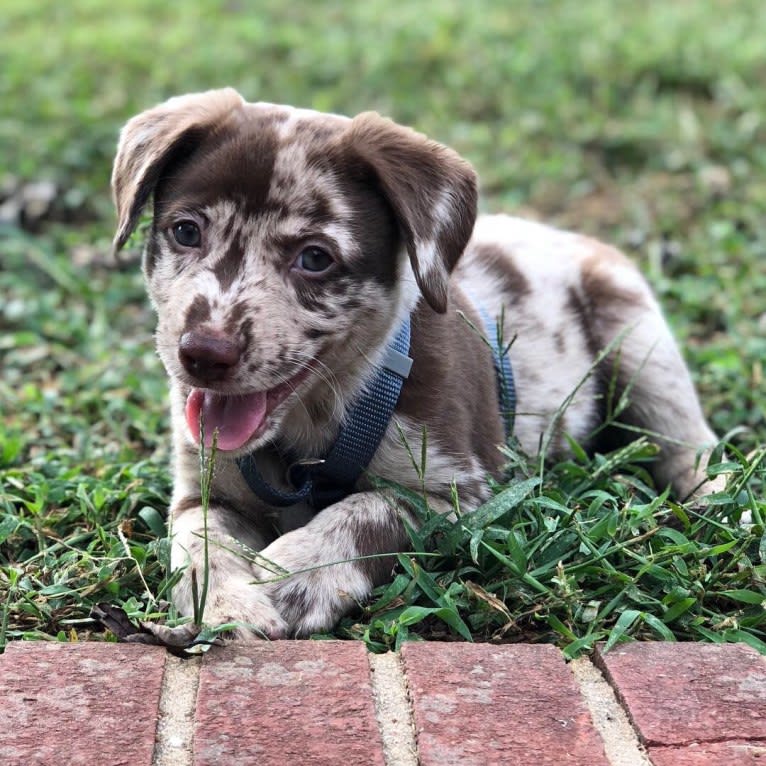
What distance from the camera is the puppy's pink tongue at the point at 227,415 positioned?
3.21 m

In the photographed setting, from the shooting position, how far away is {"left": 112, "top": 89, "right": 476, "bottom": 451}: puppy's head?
3156mm

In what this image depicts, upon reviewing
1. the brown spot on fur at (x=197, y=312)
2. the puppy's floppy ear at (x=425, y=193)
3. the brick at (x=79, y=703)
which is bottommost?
the brick at (x=79, y=703)

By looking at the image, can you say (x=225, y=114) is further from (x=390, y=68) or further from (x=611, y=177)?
(x=390, y=68)

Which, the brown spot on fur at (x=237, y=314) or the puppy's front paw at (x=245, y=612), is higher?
the brown spot on fur at (x=237, y=314)

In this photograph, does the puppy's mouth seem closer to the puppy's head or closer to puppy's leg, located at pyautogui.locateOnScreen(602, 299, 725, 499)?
the puppy's head

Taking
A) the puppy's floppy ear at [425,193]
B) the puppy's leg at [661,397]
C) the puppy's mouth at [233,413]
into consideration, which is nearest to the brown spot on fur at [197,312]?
the puppy's mouth at [233,413]

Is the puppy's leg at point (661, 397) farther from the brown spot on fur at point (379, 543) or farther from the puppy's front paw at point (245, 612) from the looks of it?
the puppy's front paw at point (245, 612)

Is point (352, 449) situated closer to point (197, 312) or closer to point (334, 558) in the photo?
point (334, 558)

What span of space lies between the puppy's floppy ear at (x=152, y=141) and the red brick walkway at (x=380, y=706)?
133cm

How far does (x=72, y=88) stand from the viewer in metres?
8.02

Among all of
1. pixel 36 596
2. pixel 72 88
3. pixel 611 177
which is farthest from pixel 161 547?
pixel 72 88

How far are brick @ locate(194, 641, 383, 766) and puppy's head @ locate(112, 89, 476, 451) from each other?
663mm

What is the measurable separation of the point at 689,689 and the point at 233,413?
1.39 metres

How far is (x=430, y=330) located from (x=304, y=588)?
97cm
